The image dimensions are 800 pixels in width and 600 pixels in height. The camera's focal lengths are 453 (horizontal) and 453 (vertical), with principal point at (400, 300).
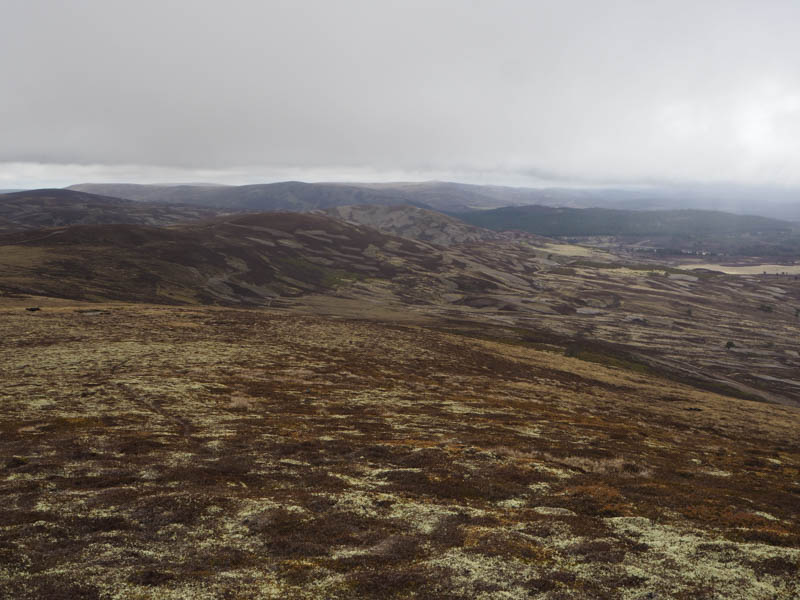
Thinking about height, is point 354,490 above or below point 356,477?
above

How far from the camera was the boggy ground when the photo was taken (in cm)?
1532

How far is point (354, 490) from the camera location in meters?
23.9

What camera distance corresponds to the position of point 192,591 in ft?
45.7

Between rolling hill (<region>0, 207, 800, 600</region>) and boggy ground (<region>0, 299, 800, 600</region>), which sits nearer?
boggy ground (<region>0, 299, 800, 600</region>)

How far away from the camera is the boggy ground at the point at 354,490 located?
603 inches

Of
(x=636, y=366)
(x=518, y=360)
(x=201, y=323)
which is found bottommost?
(x=636, y=366)

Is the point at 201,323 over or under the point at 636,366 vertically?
over

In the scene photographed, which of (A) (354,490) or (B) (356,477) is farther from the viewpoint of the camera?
(B) (356,477)

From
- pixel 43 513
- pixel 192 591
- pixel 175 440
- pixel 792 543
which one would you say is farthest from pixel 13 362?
pixel 792 543

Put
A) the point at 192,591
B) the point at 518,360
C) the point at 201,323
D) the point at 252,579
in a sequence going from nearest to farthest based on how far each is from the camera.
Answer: the point at 192,591, the point at 252,579, the point at 201,323, the point at 518,360

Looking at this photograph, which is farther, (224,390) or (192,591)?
(224,390)

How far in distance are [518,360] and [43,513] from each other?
275ft

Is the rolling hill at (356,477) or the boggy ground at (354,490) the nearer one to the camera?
the boggy ground at (354,490)

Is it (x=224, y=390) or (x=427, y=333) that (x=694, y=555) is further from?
(x=427, y=333)
